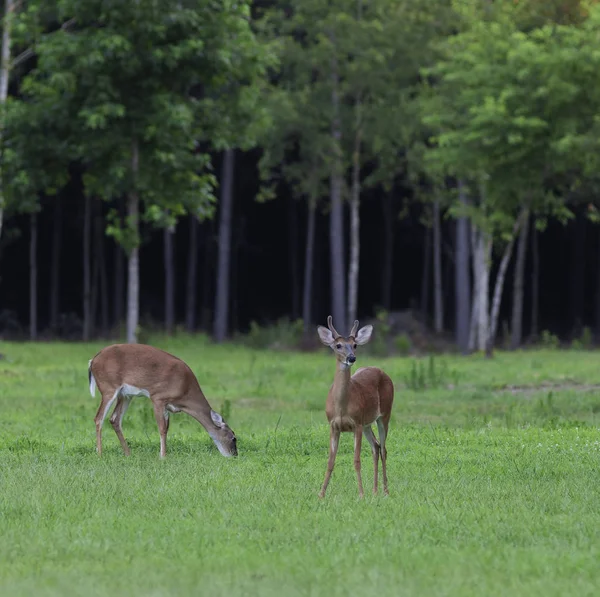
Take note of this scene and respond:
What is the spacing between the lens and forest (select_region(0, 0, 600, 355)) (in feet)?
96.8

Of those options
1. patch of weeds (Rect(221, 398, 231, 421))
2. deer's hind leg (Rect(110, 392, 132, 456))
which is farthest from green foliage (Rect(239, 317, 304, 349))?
deer's hind leg (Rect(110, 392, 132, 456))

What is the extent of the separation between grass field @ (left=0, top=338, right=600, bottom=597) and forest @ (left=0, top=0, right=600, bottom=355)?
11692 mm

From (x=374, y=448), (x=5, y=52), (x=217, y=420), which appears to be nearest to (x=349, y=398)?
(x=374, y=448)

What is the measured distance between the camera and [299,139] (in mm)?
37875

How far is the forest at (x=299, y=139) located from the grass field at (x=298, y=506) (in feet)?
38.4

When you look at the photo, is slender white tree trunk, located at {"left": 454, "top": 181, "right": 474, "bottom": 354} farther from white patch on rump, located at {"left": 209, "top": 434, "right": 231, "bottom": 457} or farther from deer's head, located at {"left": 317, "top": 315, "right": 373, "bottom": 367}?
deer's head, located at {"left": 317, "top": 315, "right": 373, "bottom": 367}

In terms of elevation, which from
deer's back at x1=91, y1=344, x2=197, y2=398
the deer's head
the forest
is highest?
the forest

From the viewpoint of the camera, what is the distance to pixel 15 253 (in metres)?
48.1

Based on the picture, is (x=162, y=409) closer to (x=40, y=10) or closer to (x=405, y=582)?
(x=405, y=582)

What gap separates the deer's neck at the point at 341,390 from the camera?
10367 millimetres

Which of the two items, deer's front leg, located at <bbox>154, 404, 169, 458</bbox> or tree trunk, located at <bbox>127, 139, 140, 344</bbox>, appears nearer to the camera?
deer's front leg, located at <bbox>154, 404, 169, 458</bbox>

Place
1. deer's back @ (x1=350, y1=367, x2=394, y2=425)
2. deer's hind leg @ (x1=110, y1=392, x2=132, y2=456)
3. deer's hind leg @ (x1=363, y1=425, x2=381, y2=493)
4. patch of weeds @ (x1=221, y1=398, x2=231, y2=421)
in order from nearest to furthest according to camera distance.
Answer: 1. deer's back @ (x1=350, y1=367, x2=394, y2=425)
2. deer's hind leg @ (x1=363, y1=425, x2=381, y2=493)
3. deer's hind leg @ (x1=110, y1=392, x2=132, y2=456)
4. patch of weeds @ (x1=221, y1=398, x2=231, y2=421)

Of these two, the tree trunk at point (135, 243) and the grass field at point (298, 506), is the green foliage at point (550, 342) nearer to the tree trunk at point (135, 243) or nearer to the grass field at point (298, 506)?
the tree trunk at point (135, 243)

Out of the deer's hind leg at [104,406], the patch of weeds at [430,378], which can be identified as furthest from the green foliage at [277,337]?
the deer's hind leg at [104,406]
